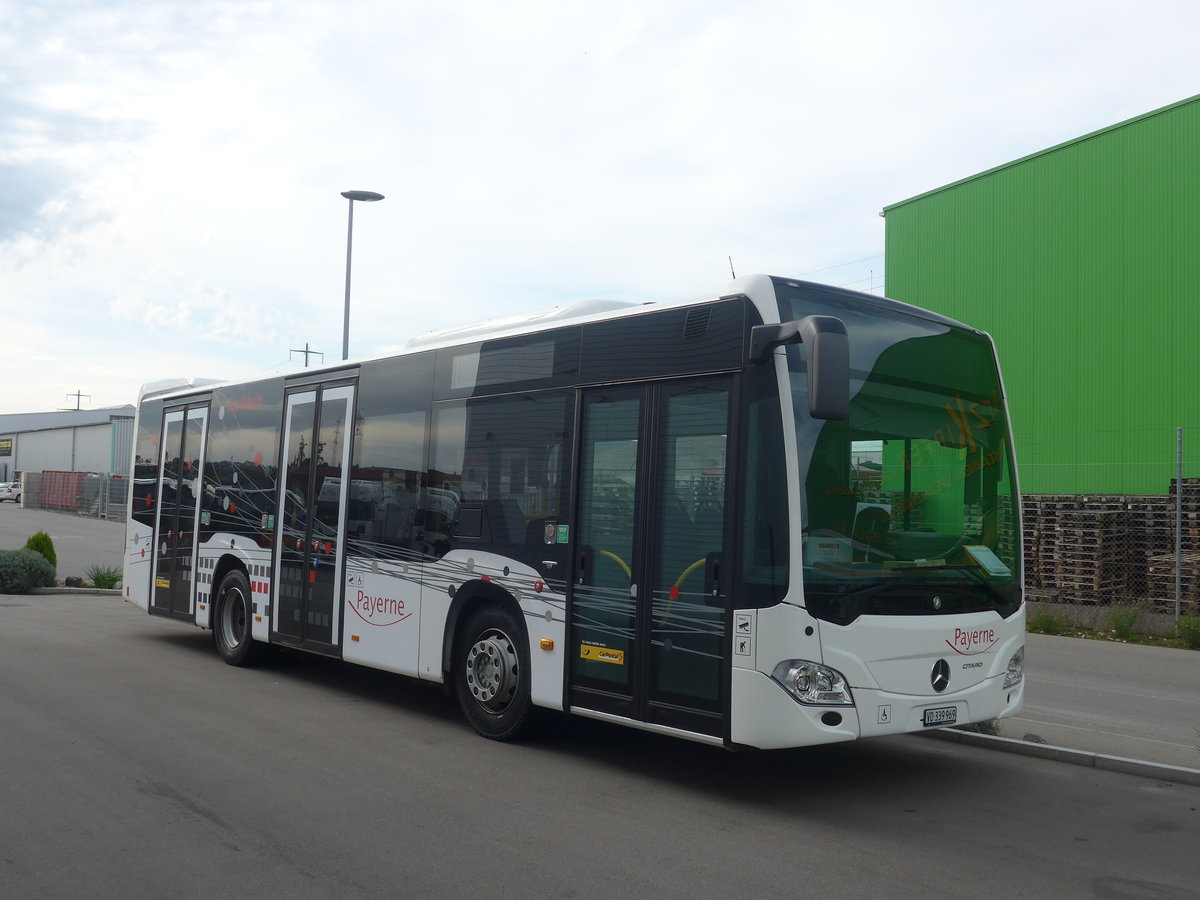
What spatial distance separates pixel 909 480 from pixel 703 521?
1.34m

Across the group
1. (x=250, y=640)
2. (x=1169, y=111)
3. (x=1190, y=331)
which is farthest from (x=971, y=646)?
(x=1169, y=111)

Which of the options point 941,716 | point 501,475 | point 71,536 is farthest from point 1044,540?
point 71,536

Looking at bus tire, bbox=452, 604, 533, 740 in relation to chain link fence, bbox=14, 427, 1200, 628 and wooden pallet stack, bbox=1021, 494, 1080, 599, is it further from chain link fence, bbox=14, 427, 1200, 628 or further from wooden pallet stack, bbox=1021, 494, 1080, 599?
wooden pallet stack, bbox=1021, 494, 1080, 599

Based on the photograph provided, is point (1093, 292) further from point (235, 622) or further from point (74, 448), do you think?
point (74, 448)

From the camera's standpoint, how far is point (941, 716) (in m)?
6.88

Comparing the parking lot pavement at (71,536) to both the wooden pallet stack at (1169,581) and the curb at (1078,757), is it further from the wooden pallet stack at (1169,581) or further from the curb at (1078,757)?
the wooden pallet stack at (1169,581)

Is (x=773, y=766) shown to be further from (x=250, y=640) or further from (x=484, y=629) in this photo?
(x=250, y=640)

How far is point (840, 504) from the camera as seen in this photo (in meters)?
6.61

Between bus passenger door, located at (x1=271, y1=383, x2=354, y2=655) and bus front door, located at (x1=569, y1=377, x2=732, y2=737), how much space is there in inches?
136

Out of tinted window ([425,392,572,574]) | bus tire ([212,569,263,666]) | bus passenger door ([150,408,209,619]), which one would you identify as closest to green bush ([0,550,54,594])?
bus passenger door ([150,408,209,619])

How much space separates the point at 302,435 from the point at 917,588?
658 centimetres

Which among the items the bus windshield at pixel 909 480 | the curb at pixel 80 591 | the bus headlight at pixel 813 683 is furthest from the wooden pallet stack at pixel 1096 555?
the curb at pixel 80 591

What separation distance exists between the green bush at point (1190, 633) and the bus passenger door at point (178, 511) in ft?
42.7

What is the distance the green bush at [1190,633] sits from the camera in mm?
15227
